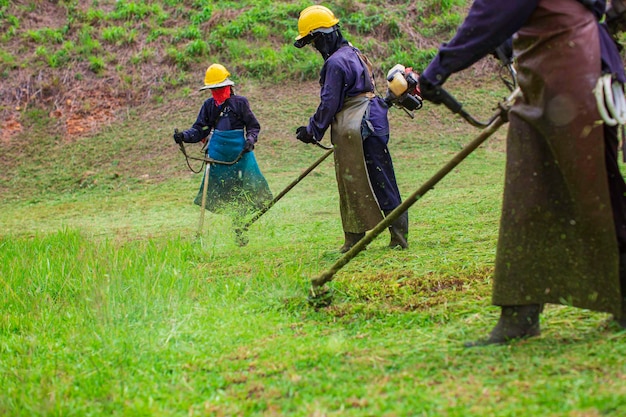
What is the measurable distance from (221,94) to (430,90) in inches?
175

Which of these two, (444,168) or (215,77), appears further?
(215,77)

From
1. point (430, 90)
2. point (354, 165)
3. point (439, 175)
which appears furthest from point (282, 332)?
point (354, 165)

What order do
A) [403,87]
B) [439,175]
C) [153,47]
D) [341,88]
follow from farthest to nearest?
[153,47], [341,88], [403,87], [439,175]

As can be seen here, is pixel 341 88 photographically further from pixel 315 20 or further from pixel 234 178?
pixel 234 178

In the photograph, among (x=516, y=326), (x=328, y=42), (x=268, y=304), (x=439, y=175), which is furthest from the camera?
(x=328, y=42)

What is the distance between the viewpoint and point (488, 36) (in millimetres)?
3334

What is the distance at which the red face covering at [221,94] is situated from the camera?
7.72 meters

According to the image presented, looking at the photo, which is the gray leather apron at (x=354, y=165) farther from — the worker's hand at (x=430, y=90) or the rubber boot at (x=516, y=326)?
the rubber boot at (x=516, y=326)

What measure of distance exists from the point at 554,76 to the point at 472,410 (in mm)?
1365

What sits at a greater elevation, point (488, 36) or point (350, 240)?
point (488, 36)

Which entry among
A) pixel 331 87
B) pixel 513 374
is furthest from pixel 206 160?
pixel 513 374

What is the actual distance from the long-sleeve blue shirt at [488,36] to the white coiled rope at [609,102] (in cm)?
8

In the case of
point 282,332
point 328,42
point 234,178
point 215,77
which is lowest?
point 282,332

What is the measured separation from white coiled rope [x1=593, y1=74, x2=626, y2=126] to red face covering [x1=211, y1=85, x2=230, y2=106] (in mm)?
4934
